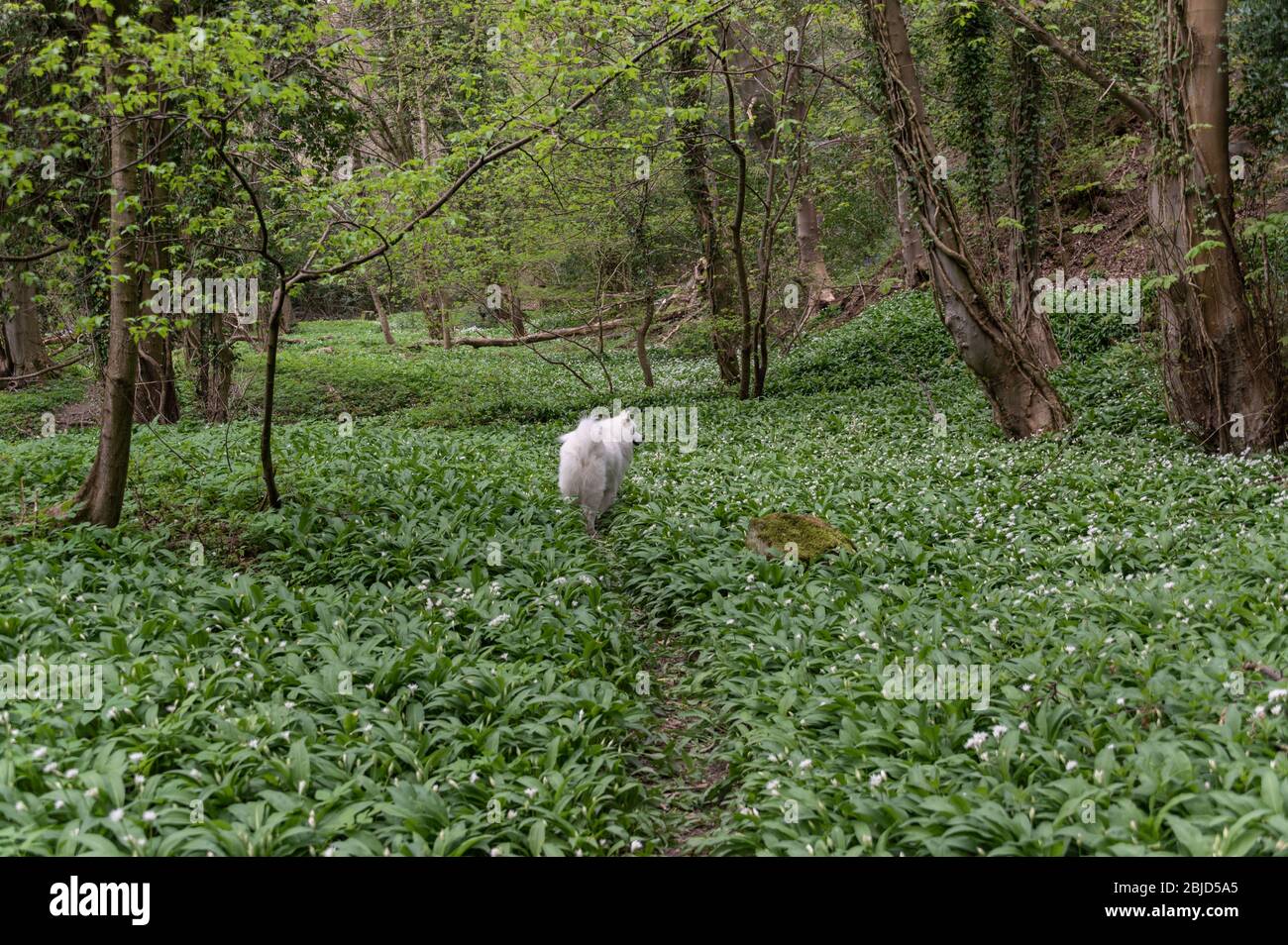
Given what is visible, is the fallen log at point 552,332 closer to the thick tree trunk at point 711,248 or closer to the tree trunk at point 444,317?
the tree trunk at point 444,317

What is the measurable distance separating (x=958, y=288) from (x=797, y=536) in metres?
6.13

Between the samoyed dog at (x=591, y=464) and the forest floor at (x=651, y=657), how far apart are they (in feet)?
1.20

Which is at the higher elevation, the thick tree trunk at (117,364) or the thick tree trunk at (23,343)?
the thick tree trunk at (23,343)

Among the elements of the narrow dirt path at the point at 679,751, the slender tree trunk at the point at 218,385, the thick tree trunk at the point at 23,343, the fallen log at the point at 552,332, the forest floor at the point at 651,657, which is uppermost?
the fallen log at the point at 552,332

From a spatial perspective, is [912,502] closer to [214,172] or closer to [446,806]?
[446,806]

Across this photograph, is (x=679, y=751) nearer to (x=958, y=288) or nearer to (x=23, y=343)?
(x=958, y=288)

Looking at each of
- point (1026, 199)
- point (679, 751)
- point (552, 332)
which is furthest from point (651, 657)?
point (552, 332)

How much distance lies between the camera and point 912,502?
8.98 metres

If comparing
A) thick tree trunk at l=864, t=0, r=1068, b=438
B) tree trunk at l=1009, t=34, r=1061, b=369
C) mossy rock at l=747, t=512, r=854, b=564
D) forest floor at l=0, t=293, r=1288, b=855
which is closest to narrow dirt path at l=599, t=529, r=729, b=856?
forest floor at l=0, t=293, r=1288, b=855

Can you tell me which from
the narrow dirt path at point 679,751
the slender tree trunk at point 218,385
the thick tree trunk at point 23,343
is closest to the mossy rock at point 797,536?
the narrow dirt path at point 679,751

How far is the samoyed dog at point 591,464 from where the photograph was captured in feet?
31.2

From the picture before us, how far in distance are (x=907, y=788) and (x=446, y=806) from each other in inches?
84.3

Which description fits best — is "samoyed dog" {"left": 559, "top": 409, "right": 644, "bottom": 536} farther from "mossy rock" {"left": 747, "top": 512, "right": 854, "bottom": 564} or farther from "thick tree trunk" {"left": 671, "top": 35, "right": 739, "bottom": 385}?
"thick tree trunk" {"left": 671, "top": 35, "right": 739, "bottom": 385}
